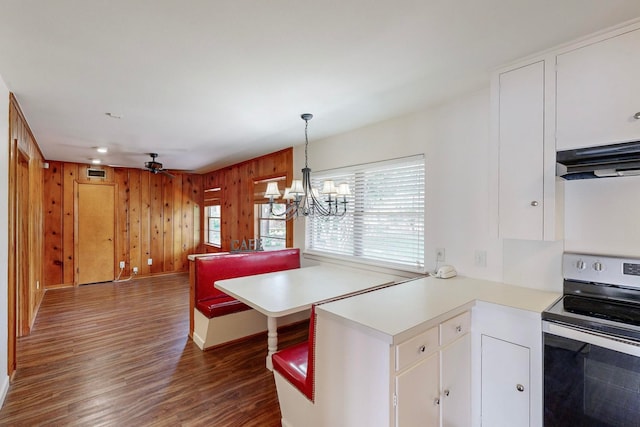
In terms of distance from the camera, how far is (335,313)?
1.55 meters

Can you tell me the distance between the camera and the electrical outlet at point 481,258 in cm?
233

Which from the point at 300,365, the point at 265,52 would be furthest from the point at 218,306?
the point at 265,52

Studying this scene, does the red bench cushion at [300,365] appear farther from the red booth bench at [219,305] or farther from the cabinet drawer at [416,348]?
the red booth bench at [219,305]

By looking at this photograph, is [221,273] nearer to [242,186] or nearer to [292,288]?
[292,288]

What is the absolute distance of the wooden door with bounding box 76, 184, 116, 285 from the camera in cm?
584

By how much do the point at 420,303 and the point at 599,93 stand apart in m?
1.48

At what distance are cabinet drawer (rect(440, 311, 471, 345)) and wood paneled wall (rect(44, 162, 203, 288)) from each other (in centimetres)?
665

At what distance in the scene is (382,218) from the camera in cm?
313

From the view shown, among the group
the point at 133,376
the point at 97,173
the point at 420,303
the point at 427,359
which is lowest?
the point at 133,376

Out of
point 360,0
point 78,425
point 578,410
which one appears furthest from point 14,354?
point 578,410

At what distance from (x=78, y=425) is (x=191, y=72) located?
8.13 feet

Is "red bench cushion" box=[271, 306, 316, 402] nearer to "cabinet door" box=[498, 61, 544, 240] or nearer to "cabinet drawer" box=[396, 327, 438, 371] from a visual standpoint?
"cabinet drawer" box=[396, 327, 438, 371]

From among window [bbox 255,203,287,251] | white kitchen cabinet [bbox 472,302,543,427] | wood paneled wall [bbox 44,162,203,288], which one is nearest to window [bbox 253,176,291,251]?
window [bbox 255,203,287,251]

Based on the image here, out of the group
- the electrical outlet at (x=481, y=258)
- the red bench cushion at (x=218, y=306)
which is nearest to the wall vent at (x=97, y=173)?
the red bench cushion at (x=218, y=306)
